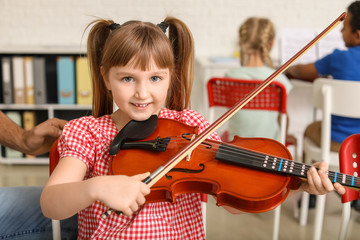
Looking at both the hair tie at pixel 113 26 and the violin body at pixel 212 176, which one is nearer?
the violin body at pixel 212 176

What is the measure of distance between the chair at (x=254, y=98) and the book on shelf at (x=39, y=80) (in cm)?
139

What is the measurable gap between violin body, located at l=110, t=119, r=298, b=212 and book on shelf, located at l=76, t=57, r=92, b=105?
1.84 metres

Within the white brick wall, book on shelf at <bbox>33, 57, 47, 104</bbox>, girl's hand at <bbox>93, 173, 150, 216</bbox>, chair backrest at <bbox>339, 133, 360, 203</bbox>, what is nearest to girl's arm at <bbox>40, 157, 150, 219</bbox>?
girl's hand at <bbox>93, 173, 150, 216</bbox>

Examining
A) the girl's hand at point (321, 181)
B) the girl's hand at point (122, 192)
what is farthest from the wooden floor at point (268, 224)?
the girl's hand at point (122, 192)

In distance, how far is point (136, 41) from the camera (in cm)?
92

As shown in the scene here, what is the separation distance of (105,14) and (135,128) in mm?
2327

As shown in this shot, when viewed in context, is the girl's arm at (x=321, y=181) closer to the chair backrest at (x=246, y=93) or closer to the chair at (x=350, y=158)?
the chair at (x=350, y=158)

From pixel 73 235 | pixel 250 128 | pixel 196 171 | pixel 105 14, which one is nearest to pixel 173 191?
pixel 196 171

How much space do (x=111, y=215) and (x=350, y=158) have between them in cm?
66

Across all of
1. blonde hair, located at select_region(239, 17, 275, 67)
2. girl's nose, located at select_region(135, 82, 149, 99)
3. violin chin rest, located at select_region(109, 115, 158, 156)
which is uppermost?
blonde hair, located at select_region(239, 17, 275, 67)

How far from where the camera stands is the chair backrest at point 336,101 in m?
1.72

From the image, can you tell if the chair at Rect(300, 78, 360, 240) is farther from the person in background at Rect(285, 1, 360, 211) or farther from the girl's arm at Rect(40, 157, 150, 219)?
the girl's arm at Rect(40, 157, 150, 219)

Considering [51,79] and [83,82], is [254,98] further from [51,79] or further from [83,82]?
[51,79]

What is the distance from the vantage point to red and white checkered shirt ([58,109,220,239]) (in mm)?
898
